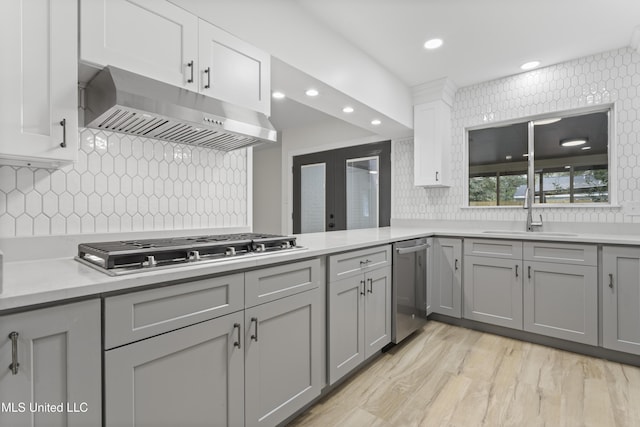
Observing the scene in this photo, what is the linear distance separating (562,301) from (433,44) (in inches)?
93.8

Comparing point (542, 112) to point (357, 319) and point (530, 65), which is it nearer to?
point (530, 65)

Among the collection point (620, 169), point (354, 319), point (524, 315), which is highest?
point (620, 169)

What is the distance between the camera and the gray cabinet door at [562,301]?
245 centimetres

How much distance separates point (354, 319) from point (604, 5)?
279cm

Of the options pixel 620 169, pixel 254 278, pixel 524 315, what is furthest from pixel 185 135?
pixel 620 169

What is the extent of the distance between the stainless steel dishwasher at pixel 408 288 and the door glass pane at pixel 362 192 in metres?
1.51

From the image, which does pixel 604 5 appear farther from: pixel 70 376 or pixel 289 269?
pixel 70 376

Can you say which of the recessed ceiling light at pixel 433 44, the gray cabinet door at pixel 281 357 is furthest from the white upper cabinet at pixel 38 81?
the recessed ceiling light at pixel 433 44

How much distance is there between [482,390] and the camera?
78.4 inches

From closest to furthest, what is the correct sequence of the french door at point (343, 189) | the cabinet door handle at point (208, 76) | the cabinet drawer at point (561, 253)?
the cabinet door handle at point (208, 76) < the cabinet drawer at point (561, 253) < the french door at point (343, 189)

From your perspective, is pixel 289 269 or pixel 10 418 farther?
pixel 289 269

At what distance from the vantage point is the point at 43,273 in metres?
1.11

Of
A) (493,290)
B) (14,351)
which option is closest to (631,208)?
(493,290)

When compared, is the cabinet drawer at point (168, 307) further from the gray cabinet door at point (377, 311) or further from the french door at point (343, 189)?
the french door at point (343, 189)
